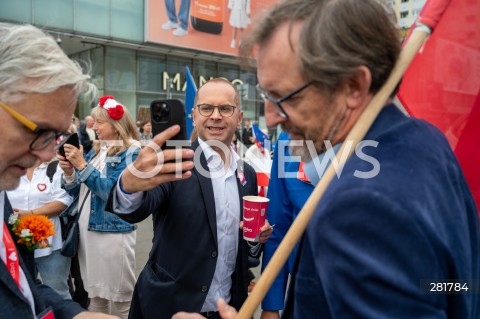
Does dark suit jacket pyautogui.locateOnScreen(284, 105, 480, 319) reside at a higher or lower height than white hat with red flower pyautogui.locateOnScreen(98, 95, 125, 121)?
higher

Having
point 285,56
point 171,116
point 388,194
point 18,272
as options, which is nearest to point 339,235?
point 388,194

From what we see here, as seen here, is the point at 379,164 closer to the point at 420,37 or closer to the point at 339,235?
the point at 339,235

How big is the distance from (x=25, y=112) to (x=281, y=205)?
1520 millimetres

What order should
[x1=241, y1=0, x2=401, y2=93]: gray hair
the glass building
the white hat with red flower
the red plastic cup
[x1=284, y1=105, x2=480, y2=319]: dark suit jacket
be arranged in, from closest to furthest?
[x1=284, y1=105, x2=480, y2=319]: dark suit jacket
[x1=241, y1=0, x2=401, y2=93]: gray hair
the red plastic cup
the white hat with red flower
the glass building

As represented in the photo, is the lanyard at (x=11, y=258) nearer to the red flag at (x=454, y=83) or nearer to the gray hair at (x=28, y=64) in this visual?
the gray hair at (x=28, y=64)

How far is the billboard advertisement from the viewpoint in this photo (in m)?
17.6

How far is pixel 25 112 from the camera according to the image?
127 cm

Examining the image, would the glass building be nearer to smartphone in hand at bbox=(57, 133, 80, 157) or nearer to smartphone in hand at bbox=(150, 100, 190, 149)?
smartphone in hand at bbox=(57, 133, 80, 157)

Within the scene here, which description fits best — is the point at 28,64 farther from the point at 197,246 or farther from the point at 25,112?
the point at 197,246

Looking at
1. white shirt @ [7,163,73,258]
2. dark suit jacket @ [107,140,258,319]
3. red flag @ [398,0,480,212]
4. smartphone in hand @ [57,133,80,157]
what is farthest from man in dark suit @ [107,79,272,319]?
white shirt @ [7,163,73,258]

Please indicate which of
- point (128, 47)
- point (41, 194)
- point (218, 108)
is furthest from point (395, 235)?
point (128, 47)

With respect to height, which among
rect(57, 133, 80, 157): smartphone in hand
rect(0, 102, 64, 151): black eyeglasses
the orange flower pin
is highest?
rect(0, 102, 64, 151): black eyeglasses

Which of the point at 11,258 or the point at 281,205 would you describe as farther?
the point at 281,205

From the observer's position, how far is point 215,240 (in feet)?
6.81
